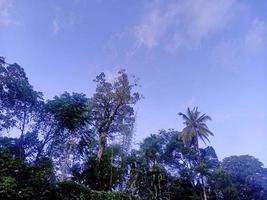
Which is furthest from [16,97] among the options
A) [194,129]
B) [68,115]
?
[194,129]

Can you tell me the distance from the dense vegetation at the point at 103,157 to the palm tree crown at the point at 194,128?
0.41 feet

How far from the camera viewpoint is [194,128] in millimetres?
41719

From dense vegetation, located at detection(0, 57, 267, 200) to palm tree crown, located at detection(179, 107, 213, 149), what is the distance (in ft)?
0.41

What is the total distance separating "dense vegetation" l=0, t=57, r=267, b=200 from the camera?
21766 millimetres

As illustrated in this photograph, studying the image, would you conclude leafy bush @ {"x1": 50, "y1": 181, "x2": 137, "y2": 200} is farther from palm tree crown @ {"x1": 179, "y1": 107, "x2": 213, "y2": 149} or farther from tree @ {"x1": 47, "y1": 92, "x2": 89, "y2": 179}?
palm tree crown @ {"x1": 179, "y1": 107, "x2": 213, "y2": 149}

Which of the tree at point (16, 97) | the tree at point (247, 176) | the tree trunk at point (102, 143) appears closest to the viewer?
the tree at point (16, 97)

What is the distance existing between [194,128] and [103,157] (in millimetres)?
14530

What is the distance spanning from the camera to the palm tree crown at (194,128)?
4028cm

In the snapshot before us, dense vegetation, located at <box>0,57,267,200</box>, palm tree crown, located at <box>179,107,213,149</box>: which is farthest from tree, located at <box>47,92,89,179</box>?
palm tree crown, located at <box>179,107,213,149</box>

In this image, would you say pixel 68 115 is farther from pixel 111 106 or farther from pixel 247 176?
pixel 247 176

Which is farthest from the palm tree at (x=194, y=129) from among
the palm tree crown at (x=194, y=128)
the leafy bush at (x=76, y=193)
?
the leafy bush at (x=76, y=193)

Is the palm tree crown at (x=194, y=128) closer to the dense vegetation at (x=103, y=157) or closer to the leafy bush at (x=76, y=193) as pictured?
the dense vegetation at (x=103, y=157)

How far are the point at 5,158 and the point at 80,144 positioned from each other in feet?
27.3

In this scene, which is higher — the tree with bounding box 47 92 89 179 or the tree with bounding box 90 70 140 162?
the tree with bounding box 90 70 140 162
